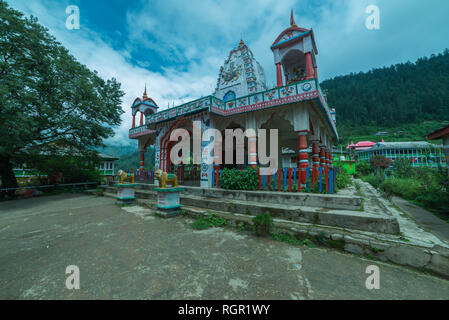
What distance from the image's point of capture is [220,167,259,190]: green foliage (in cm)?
606

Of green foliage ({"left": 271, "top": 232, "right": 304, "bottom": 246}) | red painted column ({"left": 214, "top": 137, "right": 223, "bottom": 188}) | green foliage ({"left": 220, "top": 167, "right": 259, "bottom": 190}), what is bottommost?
green foliage ({"left": 271, "top": 232, "right": 304, "bottom": 246})

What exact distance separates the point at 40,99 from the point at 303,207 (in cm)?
1328

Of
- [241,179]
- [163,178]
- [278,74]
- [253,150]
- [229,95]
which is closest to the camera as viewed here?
[163,178]

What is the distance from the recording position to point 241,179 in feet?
20.5

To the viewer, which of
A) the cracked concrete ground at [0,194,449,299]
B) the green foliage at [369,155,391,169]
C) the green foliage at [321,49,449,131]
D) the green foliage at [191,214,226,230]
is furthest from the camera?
the green foliage at [321,49,449,131]

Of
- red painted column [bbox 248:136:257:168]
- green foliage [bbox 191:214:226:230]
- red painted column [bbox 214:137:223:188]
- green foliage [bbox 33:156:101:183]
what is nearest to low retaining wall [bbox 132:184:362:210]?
red painted column [bbox 214:137:223:188]

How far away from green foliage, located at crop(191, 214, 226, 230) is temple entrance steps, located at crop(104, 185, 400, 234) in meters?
0.55

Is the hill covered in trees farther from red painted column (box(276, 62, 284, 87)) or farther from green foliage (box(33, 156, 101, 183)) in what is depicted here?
green foliage (box(33, 156, 101, 183))

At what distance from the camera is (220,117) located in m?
7.88

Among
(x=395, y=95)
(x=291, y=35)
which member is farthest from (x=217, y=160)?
(x=395, y=95)

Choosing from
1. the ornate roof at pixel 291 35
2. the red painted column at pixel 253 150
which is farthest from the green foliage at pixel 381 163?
the red painted column at pixel 253 150

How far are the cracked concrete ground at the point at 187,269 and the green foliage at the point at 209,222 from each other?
38 centimetres

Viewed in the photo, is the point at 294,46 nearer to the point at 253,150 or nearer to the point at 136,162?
the point at 253,150

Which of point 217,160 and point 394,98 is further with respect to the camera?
point 394,98
